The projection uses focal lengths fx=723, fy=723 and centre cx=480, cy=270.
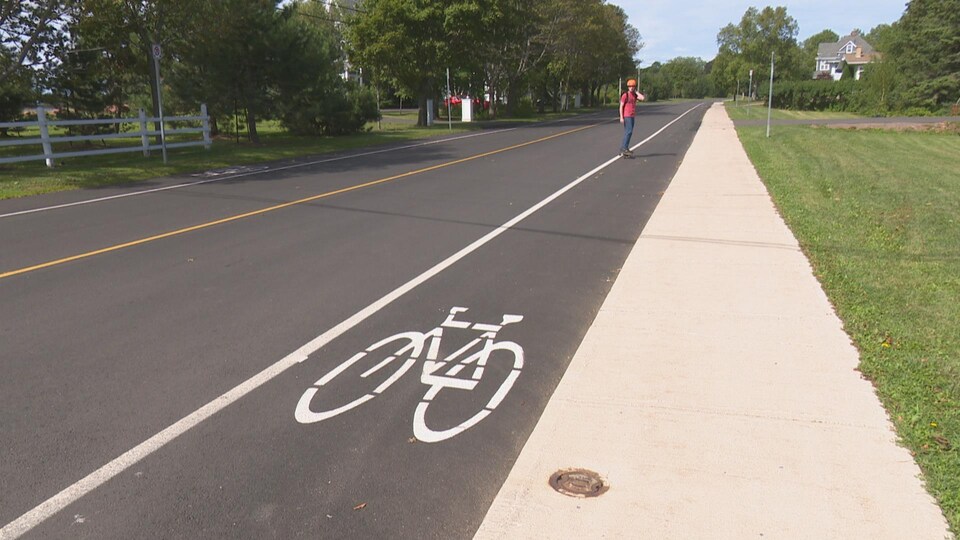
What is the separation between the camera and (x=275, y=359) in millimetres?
5039

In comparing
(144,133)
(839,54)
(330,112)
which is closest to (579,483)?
(144,133)

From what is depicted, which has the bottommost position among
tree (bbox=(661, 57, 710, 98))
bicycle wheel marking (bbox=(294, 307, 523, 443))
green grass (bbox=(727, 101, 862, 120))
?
bicycle wheel marking (bbox=(294, 307, 523, 443))

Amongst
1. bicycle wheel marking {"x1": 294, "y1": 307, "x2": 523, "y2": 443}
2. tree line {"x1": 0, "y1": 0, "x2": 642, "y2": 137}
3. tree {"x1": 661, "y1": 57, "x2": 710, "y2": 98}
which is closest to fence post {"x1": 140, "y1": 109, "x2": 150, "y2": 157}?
tree line {"x1": 0, "y1": 0, "x2": 642, "y2": 137}

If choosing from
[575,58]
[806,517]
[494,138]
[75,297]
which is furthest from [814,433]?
[575,58]

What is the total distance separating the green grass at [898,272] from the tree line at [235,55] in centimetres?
1746

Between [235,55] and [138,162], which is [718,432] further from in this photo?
[235,55]

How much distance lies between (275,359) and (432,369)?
112cm

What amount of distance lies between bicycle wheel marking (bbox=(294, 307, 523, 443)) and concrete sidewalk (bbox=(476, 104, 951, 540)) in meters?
0.45

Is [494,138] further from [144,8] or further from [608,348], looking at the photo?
[608,348]

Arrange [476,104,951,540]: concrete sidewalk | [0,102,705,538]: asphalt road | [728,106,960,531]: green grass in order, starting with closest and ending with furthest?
[476,104,951,540]: concrete sidewalk → [0,102,705,538]: asphalt road → [728,106,960,531]: green grass

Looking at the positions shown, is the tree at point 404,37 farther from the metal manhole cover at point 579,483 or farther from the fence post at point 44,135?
the metal manhole cover at point 579,483

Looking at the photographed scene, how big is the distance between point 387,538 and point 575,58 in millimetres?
64557

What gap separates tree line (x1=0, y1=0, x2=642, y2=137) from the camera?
70.0ft

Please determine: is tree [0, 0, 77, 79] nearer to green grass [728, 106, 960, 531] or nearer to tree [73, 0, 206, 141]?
tree [73, 0, 206, 141]
